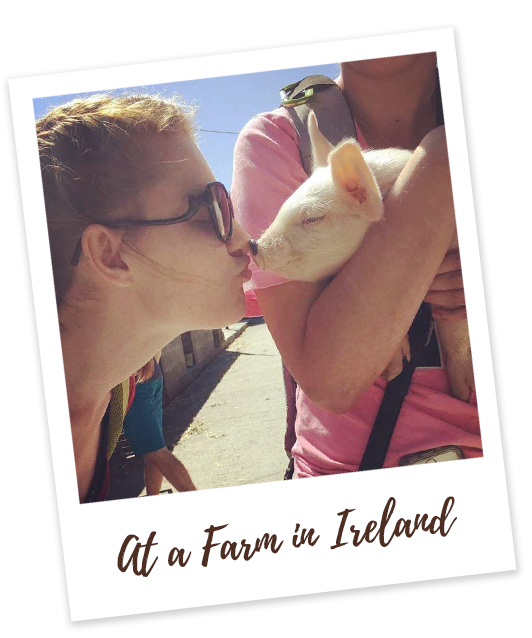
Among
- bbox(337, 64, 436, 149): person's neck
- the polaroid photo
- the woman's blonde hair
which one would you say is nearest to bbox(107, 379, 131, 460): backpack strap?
the polaroid photo

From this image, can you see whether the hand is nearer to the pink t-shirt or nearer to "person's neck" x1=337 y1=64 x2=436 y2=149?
the pink t-shirt

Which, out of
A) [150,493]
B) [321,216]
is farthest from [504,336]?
[150,493]

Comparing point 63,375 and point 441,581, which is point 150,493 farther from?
point 441,581

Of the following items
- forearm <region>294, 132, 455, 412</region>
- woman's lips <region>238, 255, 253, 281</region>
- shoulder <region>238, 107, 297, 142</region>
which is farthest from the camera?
woman's lips <region>238, 255, 253, 281</region>

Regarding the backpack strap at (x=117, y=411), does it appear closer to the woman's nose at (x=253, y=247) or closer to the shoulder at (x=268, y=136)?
the woman's nose at (x=253, y=247)

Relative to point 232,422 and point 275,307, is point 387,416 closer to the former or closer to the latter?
point 275,307

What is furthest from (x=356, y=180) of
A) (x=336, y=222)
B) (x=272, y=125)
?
(x=272, y=125)

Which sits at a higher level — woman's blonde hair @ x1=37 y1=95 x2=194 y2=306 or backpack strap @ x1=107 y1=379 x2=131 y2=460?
woman's blonde hair @ x1=37 y1=95 x2=194 y2=306

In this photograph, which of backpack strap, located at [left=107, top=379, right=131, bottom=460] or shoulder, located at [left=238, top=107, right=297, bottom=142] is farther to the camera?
backpack strap, located at [left=107, top=379, right=131, bottom=460]

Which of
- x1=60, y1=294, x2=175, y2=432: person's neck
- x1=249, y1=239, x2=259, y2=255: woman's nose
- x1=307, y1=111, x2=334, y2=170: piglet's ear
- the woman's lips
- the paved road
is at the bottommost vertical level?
the paved road
